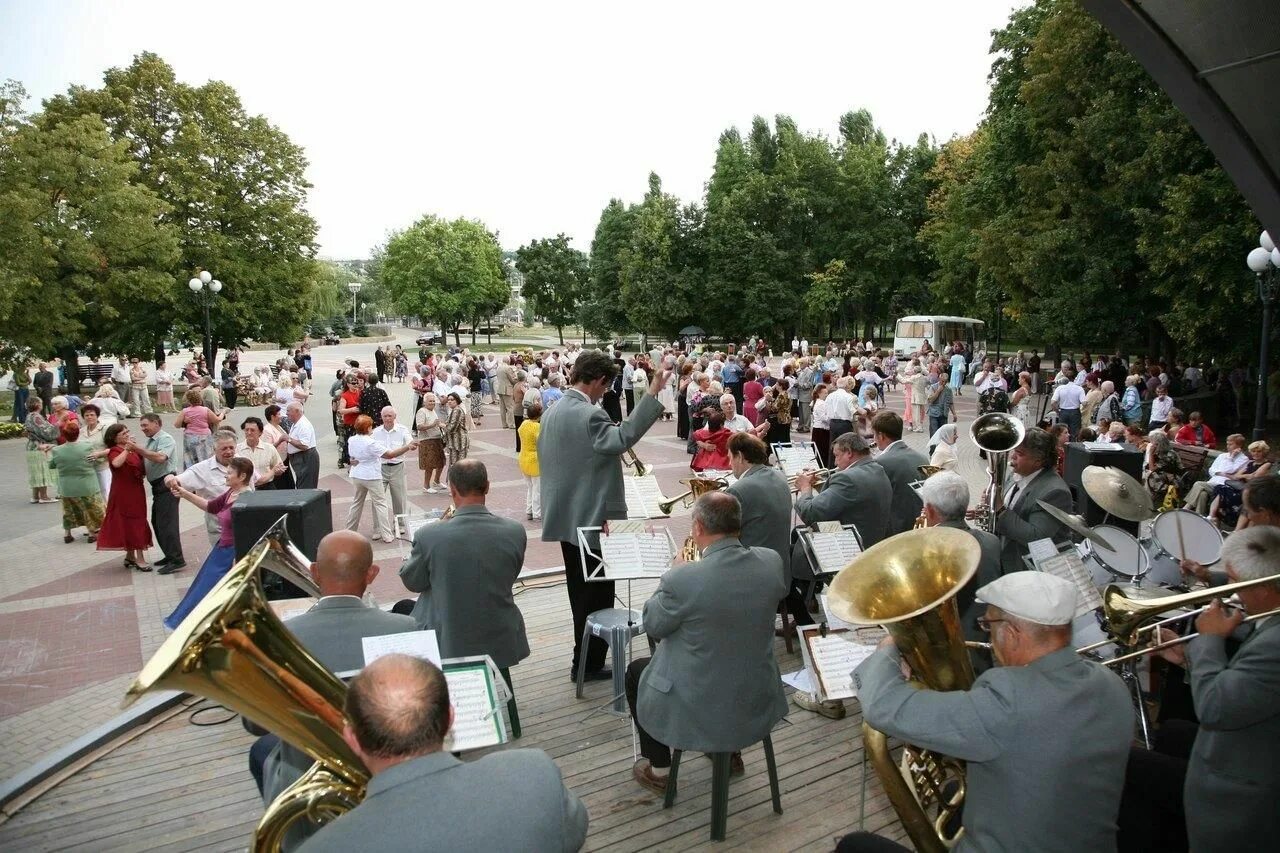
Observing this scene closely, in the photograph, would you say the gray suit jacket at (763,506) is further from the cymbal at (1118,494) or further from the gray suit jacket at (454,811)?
the gray suit jacket at (454,811)

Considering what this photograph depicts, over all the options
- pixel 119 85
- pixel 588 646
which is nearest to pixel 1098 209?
pixel 588 646

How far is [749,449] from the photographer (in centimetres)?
606

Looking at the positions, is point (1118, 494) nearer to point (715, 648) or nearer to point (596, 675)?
point (715, 648)

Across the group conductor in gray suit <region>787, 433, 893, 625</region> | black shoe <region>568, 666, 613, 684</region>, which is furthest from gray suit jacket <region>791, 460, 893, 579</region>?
black shoe <region>568, 666, 613, 684</region>

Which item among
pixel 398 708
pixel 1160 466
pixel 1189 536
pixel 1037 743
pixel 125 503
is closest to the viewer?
pixel 398 708

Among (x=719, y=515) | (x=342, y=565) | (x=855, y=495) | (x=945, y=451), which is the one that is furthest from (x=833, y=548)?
(x=945, y=451)

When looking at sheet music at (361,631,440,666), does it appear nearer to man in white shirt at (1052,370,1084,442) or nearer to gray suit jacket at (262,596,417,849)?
gray suit jacket at (262,596,417,849)

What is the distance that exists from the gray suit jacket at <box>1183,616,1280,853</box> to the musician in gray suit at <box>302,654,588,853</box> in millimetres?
2429

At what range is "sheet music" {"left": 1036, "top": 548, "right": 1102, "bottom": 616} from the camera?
4.65 metres

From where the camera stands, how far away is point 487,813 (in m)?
2.07

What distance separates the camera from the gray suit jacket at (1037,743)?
266cm

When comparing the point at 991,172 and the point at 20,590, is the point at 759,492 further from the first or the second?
the point at 991,172

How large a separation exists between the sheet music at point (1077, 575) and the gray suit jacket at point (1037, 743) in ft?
6.70

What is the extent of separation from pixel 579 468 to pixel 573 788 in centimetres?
209
